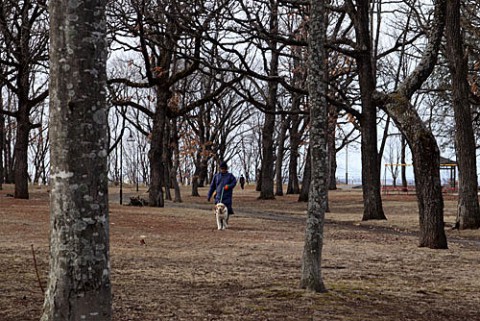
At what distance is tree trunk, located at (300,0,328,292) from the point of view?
24.0 feet

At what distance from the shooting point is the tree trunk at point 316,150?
7312mm

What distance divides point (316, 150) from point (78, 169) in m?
3.69

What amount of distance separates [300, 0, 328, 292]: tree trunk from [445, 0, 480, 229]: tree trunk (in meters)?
11.7

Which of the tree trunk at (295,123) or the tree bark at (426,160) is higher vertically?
the tree trunk at (295,123)

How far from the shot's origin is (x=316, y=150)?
7.39 m

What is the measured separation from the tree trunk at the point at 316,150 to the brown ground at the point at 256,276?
0.37 metres

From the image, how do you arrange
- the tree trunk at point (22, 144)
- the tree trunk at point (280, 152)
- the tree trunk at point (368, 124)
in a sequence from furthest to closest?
1. the tree trunk at point (280, 152)
2. the tree trunk at point (22, 144)
3. the tree trunk at point (368, 124)

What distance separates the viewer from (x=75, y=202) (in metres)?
4.25

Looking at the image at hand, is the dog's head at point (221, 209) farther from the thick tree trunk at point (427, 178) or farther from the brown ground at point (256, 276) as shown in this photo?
the thick tree trunk at point (427, 178)

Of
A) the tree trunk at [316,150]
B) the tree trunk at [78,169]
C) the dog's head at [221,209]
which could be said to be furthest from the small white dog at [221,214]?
the tree trunk at [78,169]

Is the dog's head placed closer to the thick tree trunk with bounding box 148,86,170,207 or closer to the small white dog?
the small white dog

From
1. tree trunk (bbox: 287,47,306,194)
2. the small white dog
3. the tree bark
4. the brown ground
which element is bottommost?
the brown ground

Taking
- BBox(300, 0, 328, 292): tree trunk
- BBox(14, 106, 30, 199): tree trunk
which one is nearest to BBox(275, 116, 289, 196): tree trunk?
BBox(14, 106, 30, 199): tree trunk

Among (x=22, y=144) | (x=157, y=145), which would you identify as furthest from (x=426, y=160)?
(x=22, y=144)
